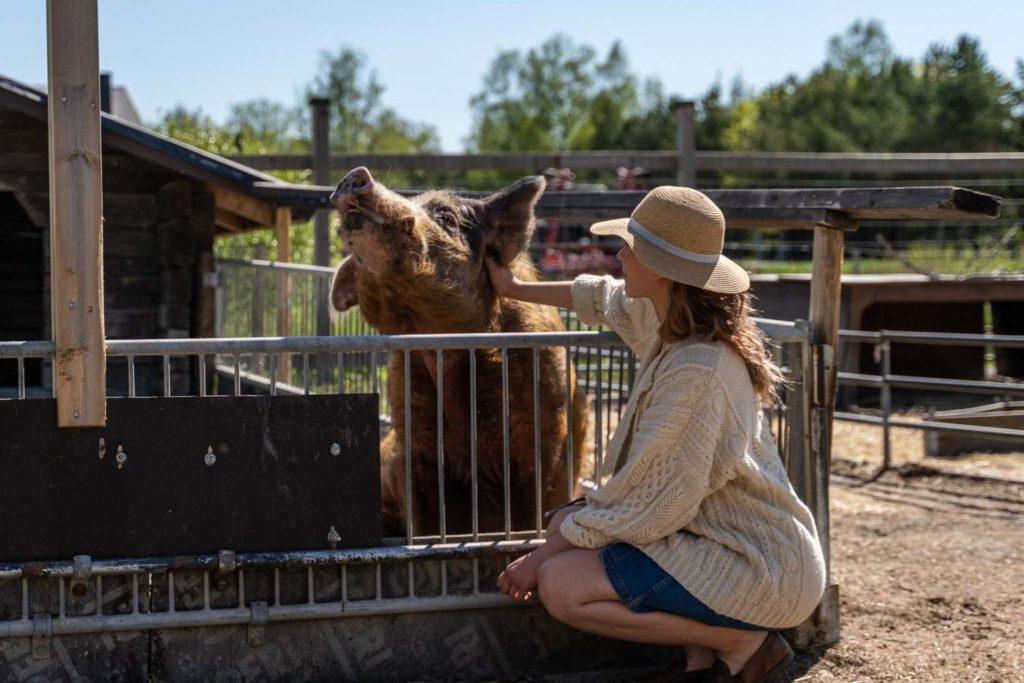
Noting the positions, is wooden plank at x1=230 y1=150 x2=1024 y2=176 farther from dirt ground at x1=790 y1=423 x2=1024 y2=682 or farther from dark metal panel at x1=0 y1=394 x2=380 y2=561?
dark metal panel at x1=0 y1=394 x2=380 y2=561

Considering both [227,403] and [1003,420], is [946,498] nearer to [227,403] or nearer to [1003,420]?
[1003,420]

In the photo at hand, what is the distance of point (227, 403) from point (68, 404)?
0.50m

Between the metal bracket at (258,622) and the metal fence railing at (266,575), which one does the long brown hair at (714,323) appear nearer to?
the metal fence railing at (266,575)

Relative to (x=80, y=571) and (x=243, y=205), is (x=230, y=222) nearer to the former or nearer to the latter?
(x=243, y=205)

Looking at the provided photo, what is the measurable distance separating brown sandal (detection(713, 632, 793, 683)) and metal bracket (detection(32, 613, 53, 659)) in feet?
7.01

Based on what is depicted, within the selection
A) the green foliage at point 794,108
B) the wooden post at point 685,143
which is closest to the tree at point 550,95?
the green foliage at point 794,108

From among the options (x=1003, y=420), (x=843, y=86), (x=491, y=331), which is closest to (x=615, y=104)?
(x=843, y=86)

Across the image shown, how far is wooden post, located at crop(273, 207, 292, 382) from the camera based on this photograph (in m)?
7.88

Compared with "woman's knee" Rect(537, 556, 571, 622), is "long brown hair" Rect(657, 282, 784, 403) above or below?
above

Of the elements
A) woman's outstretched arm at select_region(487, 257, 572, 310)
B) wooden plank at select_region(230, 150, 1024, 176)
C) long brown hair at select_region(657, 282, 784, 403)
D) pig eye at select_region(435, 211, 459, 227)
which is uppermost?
wooden plank at select_region(230, 150, 1024, 176)

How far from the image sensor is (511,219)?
528 cm

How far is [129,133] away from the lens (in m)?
7.57

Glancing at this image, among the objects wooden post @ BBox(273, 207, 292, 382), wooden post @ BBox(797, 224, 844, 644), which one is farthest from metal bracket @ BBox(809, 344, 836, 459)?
wooden post @ BBox(273, 207, 292, 382)

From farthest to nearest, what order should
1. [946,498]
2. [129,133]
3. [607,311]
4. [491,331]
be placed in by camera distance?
1. [946,498]
2. [129,133]
3. [491,331]
4. [607,311]
